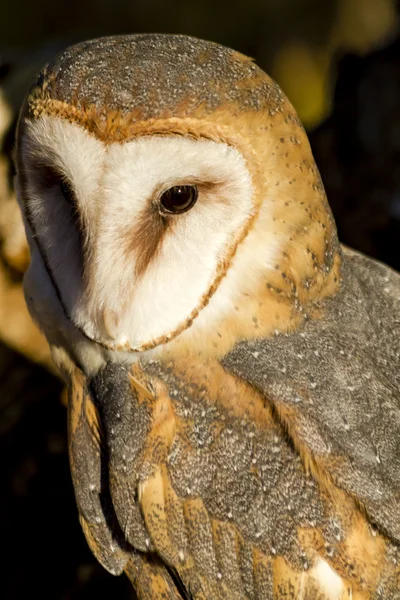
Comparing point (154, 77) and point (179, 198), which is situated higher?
point (154, 77)

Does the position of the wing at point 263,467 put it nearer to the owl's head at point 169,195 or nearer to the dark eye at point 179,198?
the owl's head at point 169,195

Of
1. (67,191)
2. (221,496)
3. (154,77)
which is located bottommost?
(221,496)

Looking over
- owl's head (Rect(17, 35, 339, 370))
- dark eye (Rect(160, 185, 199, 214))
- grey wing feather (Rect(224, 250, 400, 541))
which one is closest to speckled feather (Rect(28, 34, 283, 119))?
owl's head (Rect(17, 35, 339, 370))

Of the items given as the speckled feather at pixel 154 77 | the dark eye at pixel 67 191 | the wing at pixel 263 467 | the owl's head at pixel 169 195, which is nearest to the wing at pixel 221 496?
the wing at pixel 263 467

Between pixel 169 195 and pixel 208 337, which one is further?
pixel 208 337

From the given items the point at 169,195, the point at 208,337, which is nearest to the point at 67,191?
the point at 169,195

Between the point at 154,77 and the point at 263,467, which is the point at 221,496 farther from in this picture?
the point at 154,77

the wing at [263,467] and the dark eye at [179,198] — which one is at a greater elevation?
the dark eye at [179,198]

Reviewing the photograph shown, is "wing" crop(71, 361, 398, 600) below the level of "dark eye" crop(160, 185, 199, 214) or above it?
below

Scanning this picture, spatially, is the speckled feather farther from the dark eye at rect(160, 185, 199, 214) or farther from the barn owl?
the dark eye at rect(160, 185, 199, 214)
